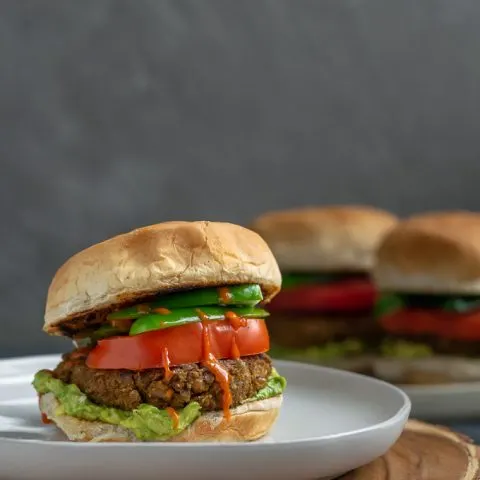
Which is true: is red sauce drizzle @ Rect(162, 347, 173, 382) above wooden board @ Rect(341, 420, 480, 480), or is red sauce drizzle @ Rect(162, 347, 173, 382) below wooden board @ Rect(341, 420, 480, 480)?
above

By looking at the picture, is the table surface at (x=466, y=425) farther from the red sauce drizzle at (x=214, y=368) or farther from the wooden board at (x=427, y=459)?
the red sauce drizzle at (x=214, y=368)

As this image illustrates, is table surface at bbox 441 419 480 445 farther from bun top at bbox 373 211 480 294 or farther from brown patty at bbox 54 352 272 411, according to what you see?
brown patty at bbox 54 352 272 411

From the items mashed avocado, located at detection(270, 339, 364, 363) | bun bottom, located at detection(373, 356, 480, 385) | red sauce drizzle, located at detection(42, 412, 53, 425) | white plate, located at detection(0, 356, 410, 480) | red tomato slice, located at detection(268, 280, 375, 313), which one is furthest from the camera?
red tomato slice, located at detection(268, 280, 375, 313)

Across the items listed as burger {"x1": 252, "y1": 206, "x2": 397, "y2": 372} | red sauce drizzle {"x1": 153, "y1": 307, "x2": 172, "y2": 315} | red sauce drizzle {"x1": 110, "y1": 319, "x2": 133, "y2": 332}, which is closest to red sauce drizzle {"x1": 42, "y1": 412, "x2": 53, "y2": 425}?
red sauce drizzle {"x1": 110, "y1": 319, "x2": 133, "y2": 332}

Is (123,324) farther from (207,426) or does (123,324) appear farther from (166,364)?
(207,426)

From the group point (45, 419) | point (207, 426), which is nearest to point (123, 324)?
point (207, 426)

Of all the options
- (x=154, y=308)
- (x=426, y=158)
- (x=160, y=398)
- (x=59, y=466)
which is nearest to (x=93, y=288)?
(x=154, y=308)

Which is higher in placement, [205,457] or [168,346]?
[168,346]
